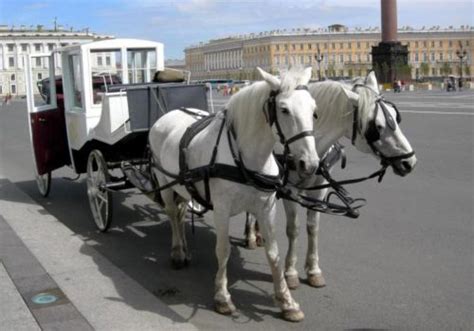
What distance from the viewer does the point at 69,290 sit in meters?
4.89

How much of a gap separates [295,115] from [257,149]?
1.88ft

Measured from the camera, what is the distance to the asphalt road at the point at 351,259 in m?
4.55

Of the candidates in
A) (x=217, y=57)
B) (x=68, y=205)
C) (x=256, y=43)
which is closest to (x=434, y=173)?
(x=68, y=205)

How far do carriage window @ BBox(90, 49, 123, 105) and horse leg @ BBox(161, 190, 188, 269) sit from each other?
104 inches

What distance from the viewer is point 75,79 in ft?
26.7

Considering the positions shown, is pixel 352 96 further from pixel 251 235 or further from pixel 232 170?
pixel 251 235

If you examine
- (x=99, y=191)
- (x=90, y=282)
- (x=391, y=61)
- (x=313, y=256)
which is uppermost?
(x=391, y=61)

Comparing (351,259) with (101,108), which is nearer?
(351,259)

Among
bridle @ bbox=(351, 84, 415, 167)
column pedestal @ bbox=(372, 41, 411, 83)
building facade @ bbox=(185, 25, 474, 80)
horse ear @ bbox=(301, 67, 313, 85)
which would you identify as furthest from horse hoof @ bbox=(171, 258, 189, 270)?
building facade @ bbox=(185, 25, 474, 80)

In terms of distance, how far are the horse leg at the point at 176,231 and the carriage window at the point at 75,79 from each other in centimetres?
265

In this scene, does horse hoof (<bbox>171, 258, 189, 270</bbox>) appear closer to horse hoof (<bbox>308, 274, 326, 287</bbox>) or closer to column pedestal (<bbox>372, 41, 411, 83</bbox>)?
horse hoof (<bbox>308, 274, 326, 287</bbox>)

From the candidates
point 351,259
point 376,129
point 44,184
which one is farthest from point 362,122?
point 44,184

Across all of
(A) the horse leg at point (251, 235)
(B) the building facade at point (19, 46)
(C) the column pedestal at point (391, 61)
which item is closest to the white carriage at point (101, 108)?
(A) the horse leg at point (251, 235)

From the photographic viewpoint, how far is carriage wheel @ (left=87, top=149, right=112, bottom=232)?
711cm
